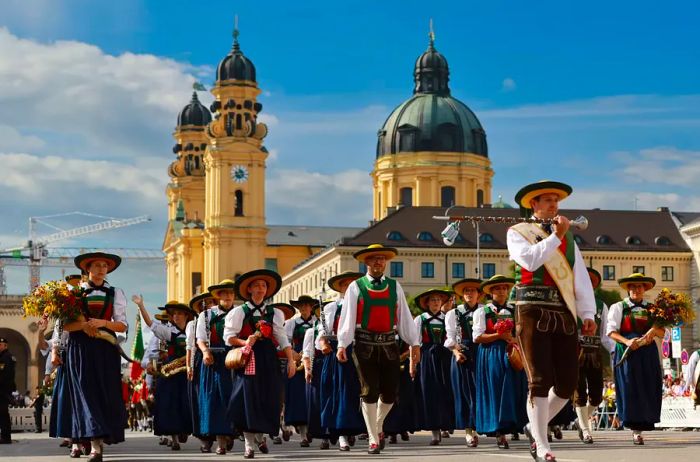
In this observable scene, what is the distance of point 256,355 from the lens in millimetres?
17281

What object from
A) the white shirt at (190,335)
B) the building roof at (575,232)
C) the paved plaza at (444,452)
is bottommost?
the paved plaza at (444,452)

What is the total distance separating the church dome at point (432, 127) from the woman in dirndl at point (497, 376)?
368 ft

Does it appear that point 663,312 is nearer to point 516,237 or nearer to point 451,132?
point 516,237

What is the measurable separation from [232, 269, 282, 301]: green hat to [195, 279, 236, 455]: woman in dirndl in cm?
72

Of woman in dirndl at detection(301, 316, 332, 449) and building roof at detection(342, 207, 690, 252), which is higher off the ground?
building roof at detection(342, 207, 690, 252)

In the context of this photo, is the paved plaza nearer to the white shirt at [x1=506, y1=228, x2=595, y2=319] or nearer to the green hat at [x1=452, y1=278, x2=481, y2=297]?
the white shirt at [x1=506, y1=228, x2=595, y2=319]

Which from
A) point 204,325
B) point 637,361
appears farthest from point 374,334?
point 637,361

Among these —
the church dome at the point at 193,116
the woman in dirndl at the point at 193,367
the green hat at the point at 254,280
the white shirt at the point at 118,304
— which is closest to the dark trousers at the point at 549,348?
the white shirt at the point at 118,304


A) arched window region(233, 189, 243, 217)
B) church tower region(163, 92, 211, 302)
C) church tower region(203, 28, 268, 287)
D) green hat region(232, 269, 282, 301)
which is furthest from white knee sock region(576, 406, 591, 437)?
church tower region(163, 92, 211, 302)

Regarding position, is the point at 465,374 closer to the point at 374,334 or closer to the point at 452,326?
the point at 452,326

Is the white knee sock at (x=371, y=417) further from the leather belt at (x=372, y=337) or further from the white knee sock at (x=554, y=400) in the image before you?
the white knee sock at (x=554, y=400)

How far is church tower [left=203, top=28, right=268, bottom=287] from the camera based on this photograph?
409 ft

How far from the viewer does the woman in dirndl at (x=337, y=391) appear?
1880 centimetres

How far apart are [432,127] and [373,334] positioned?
381ft
